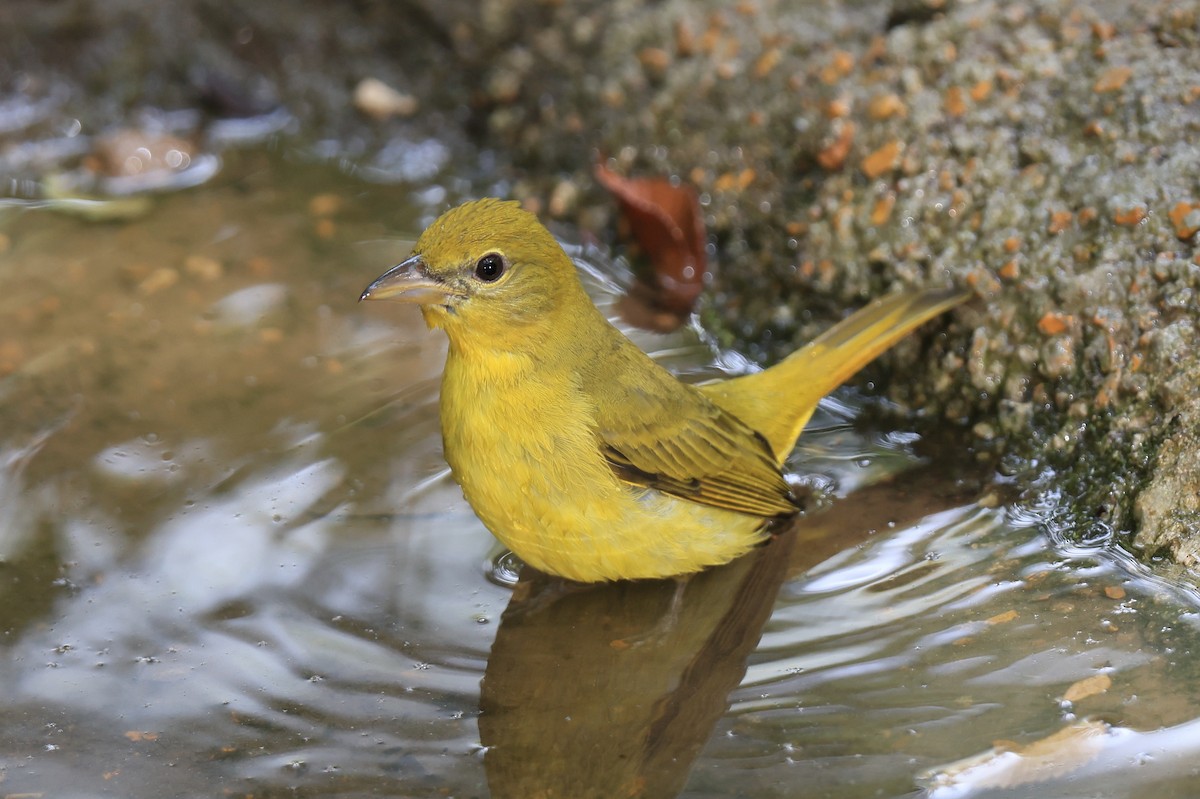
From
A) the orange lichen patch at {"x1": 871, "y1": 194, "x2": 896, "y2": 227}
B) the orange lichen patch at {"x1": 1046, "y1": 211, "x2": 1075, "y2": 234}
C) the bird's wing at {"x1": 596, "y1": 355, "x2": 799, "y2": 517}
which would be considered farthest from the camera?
the orange lichen patch at {"x1": 871, "y1": 194, "x2": 896, "y2": 227}

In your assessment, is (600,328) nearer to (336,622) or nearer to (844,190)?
(336,622)

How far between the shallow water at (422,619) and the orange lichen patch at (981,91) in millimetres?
1196

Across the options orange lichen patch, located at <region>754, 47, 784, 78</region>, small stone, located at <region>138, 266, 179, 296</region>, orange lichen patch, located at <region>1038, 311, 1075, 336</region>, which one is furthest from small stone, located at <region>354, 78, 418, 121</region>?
orange lichen patch, located at <region>1038, 311, 1075, 336</region>

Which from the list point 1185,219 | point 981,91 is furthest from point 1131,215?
point 981,91

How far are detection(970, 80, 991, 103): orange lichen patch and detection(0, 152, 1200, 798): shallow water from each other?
3.92 ft

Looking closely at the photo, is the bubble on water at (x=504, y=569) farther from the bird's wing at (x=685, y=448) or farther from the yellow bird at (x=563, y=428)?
the bird's wing at (x=685, y=448)

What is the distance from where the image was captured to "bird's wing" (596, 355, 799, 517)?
3580 millimetres

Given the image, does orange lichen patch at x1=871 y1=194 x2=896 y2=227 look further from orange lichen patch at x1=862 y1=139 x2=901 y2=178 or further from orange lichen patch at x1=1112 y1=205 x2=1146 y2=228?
orange lichen patch at x1=1112 y1=205 x2=1146 y2=228

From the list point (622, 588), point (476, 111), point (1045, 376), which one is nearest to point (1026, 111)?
point (1045, 376)

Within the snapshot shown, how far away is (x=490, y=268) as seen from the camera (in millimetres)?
3432

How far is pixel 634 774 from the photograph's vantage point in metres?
2.94

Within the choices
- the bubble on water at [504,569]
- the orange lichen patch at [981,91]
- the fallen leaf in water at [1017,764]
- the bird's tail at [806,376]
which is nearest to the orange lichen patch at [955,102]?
the orange lichen patch at [981,91]

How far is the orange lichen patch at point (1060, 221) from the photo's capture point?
4145mm

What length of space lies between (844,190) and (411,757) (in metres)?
2.69
